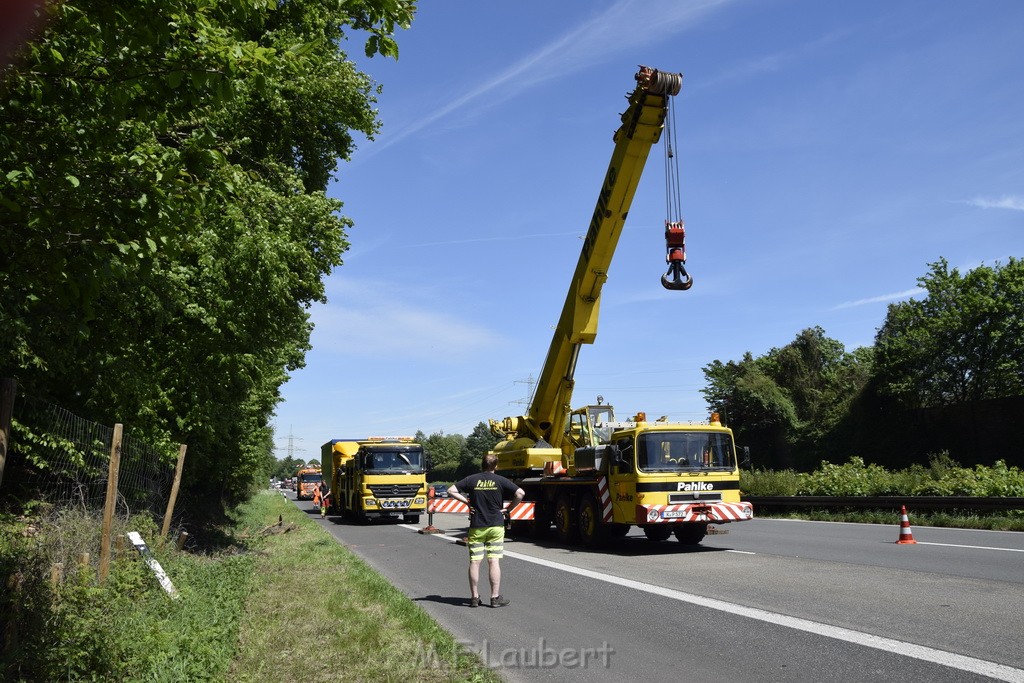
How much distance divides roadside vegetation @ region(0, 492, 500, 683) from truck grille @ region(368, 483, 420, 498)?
1540 centimetres

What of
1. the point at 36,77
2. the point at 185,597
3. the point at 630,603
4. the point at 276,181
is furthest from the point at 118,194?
the point at 276,181

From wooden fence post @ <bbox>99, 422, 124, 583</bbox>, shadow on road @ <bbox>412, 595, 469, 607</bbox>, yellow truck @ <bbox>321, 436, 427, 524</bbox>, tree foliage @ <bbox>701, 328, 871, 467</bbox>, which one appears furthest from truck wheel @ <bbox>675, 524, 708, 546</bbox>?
tree foliage @ <bbox>701, 328, 871, 467</bbox>

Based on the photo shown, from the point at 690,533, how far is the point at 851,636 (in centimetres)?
883

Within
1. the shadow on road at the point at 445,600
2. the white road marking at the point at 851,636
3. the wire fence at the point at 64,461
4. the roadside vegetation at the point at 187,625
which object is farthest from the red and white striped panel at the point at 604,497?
the wire fence at the point at 64,461

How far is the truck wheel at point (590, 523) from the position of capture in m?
15.2

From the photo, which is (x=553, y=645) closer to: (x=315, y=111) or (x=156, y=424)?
(x=156, y=424)

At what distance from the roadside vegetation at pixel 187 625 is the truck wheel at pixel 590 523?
574 centimetres

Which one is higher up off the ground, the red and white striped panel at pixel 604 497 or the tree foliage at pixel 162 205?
the tree foliage at pixel 162 205

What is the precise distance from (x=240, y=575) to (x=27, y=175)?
731 centimetres

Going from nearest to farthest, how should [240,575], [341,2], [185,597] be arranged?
[341,2] → [185,597] → [240,575]

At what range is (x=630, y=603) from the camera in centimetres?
894

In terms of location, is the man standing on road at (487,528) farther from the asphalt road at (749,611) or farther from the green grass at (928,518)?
the green grass at (928,518)

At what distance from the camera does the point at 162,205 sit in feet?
16.5

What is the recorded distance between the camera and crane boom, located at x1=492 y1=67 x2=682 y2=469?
1498 cm
